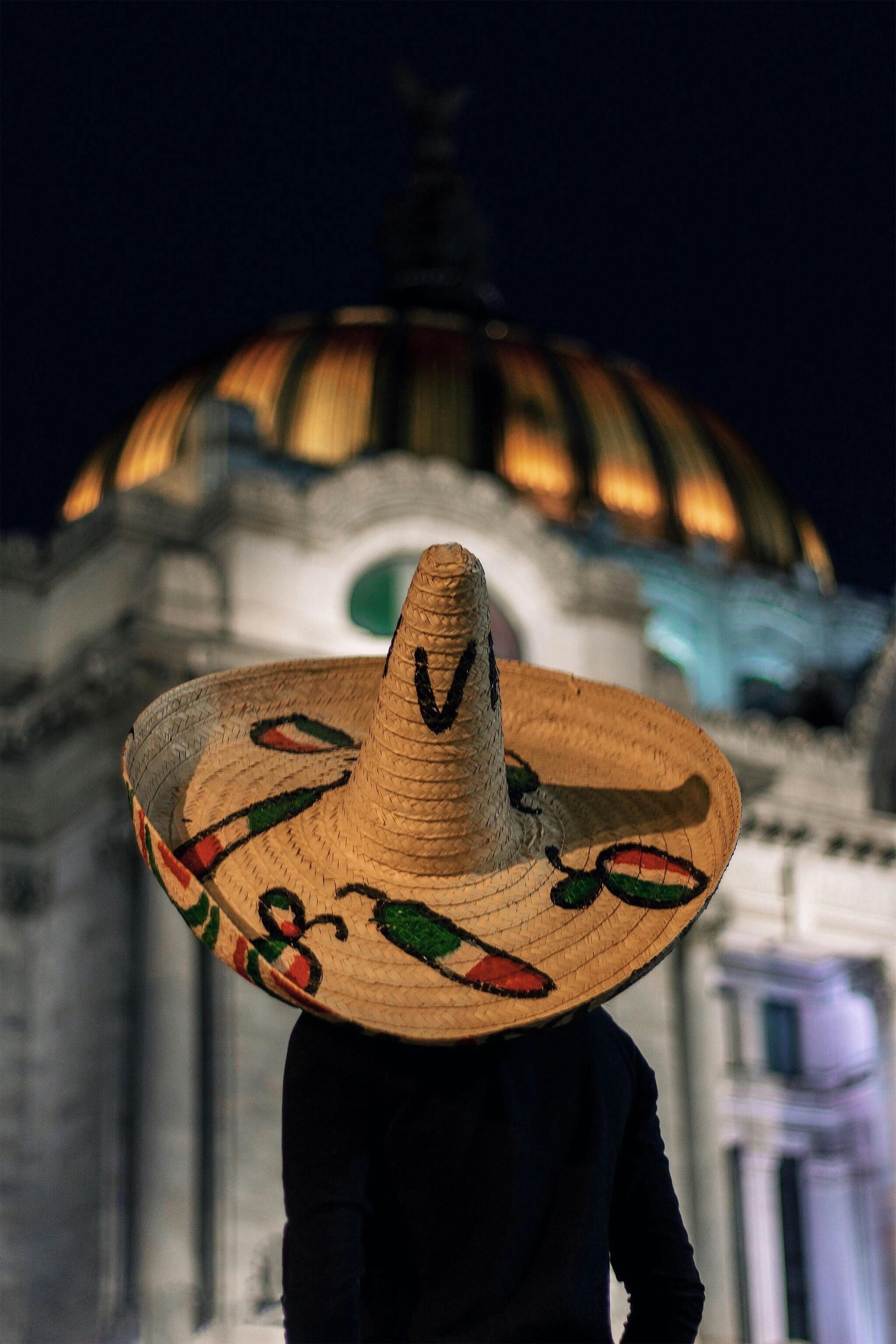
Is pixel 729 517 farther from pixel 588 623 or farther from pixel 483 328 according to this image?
pixel 588 623

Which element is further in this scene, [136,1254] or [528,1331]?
[136,1254]

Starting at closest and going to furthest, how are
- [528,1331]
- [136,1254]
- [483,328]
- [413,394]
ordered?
[528,1331] → [136,1254] → [413,394] → [483,328]

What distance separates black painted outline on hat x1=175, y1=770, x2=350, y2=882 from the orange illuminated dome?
34.0 m

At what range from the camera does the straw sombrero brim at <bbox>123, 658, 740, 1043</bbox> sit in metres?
4.90

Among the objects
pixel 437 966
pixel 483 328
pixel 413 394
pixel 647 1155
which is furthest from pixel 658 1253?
pixel 483 328

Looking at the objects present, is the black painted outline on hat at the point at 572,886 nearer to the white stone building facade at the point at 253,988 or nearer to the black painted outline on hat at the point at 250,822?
the black painted outline on hat at the point at 250,822

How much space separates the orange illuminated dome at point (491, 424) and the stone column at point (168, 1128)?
12344 mm

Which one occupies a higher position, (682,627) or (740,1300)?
(682,627)

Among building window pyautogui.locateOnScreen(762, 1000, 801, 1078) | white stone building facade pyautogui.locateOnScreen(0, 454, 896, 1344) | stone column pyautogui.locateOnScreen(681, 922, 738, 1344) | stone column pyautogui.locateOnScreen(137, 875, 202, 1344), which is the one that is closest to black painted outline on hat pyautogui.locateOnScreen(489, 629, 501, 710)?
stone column pyautogui.locateOnScreen(137, 875, 202, 1344)

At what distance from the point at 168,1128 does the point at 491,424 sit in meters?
18.5

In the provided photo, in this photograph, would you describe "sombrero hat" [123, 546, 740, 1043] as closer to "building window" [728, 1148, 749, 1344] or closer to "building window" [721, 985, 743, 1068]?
"building window" [728, 1148, 749, 1344]

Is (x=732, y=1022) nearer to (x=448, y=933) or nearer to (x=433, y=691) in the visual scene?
(x=448, y=933)

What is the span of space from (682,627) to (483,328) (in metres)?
7.59

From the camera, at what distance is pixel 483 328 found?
46.7 metres
